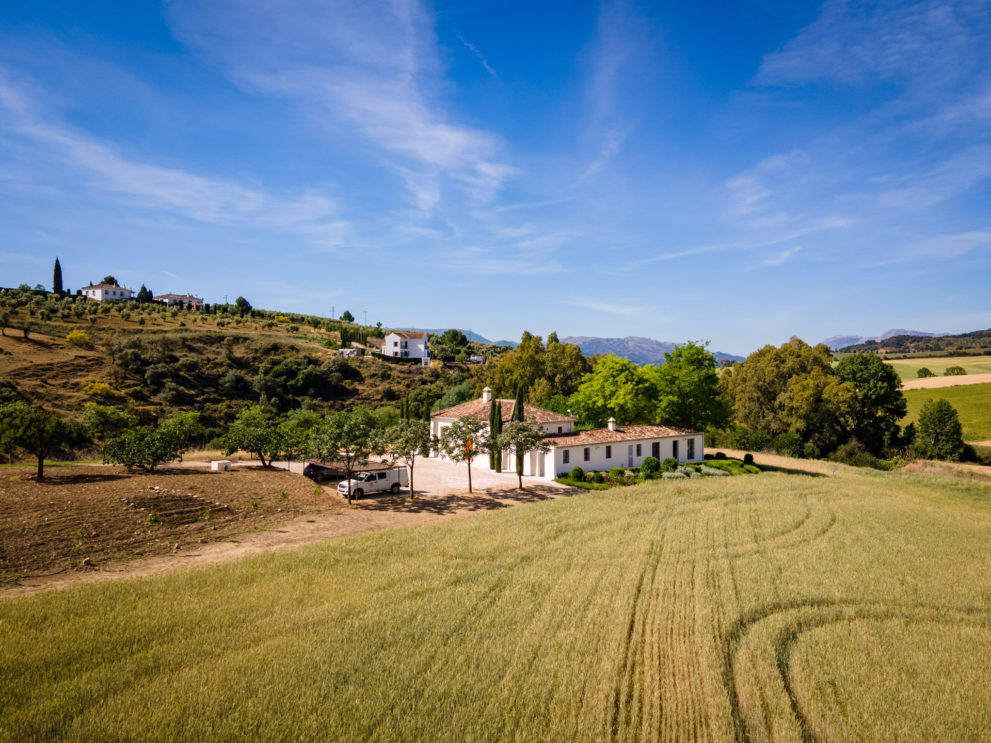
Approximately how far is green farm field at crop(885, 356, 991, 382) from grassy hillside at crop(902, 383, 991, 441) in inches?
759

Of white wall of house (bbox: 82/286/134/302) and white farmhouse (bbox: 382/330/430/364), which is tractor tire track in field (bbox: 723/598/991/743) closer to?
white farmhouse (bbox: 382/330/430/364)

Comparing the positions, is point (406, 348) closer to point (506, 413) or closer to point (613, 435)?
point (506, 413)

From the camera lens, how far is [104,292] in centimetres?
10531

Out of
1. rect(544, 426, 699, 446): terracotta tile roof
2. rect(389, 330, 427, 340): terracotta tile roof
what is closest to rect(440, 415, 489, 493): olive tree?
rect(544, 426, 699, 446): terracotta tile roof

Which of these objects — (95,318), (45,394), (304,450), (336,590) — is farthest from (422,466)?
(95,318)

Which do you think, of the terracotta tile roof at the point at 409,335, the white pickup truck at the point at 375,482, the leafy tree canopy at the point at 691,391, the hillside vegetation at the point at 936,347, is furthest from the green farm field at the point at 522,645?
the hillside vegetation at the point at 936,347

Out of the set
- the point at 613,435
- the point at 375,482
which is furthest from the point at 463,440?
the point at 613,435

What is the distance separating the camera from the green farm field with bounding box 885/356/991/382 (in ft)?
282

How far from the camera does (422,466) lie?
3884 centimetres

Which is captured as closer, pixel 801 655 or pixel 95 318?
pixel 801 655

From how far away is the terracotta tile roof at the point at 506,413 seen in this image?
40.5 m

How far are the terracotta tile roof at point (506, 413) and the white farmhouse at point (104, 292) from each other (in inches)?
A: 3922

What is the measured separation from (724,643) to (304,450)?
22929 mm

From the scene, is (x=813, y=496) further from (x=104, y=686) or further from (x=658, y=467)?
(x=104, y=686)
